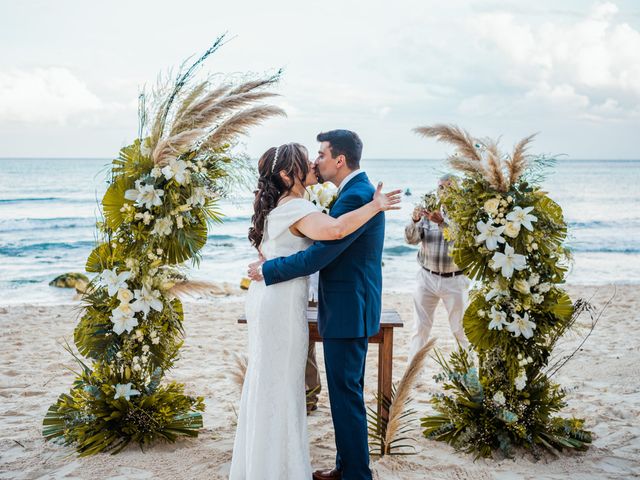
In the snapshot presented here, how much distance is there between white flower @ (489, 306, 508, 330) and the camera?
14.1 feet

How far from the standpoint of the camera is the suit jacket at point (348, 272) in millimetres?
3645

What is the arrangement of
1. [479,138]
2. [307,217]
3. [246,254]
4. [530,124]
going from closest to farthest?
[307,217] → [479,138] → [246,254] → [530,124]

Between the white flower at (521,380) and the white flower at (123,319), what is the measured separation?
8.97ft

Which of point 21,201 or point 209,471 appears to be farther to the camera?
point 21,201

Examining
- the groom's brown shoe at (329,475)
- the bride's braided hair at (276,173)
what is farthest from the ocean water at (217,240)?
the groom's brown shoe at (329,475)

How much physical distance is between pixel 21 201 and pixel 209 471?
31.4 metres

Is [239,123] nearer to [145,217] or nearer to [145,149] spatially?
[145,149]

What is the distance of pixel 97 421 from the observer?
14.4ft

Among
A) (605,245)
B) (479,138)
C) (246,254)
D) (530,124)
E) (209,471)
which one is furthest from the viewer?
(530,124)

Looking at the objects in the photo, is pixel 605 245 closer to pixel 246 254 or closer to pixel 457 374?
pixel 246 254

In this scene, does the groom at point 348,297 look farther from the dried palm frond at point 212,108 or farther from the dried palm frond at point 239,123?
the dried palm frond at point 212,108

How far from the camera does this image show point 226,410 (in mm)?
5453

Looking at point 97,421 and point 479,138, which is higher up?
point 479,138

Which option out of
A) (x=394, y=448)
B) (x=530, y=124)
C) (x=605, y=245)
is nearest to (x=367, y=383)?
(x=394, y=448)
